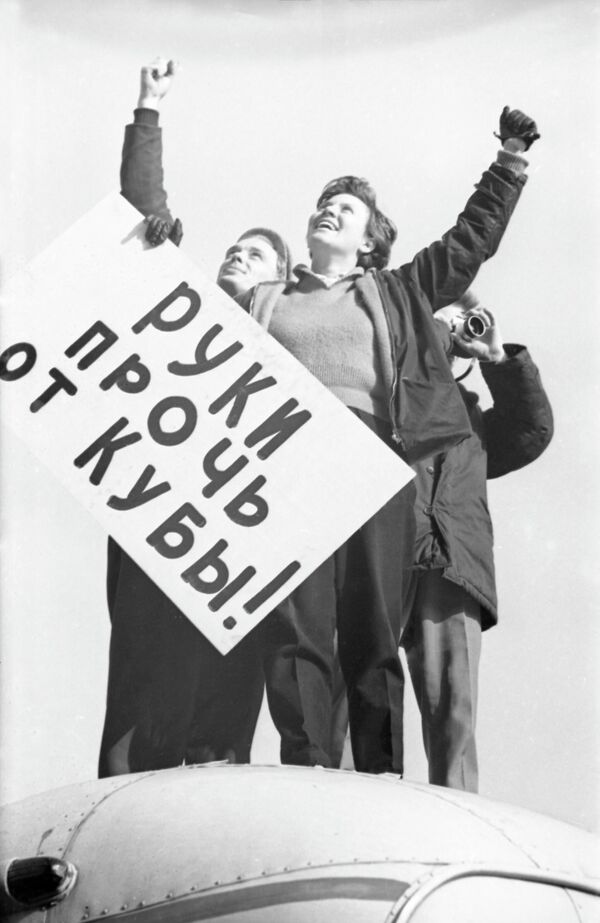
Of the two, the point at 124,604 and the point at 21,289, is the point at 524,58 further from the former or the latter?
the point at 124,604

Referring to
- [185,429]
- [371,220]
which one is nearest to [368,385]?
[185,429]

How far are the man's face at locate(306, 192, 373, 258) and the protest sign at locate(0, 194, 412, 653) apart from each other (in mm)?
519

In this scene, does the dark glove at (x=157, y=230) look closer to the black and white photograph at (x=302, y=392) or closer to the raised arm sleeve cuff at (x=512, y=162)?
the black and white photograph at (x=302, y=392)

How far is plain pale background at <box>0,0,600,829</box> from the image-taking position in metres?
6.36

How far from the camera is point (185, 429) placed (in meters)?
6.03

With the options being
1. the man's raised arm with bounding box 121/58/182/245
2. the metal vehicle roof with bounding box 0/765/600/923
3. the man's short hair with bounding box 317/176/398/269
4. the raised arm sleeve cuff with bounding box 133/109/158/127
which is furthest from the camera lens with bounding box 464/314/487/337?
the metal vehicle roof with bounding box 0/765/600/923

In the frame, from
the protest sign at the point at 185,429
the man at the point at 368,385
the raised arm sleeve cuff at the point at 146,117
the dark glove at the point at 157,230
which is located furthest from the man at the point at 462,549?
the raised arm sleeve cuff at the point at 146,117

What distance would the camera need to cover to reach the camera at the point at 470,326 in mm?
6379

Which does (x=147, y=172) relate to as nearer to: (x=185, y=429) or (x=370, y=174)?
(x=370, y=174)

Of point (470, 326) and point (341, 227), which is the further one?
point (341, 227)

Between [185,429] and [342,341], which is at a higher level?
[185,429]

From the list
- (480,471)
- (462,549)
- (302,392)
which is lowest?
(462,549)

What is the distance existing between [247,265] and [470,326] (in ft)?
3.08

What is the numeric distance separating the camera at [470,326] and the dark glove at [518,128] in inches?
29.0
